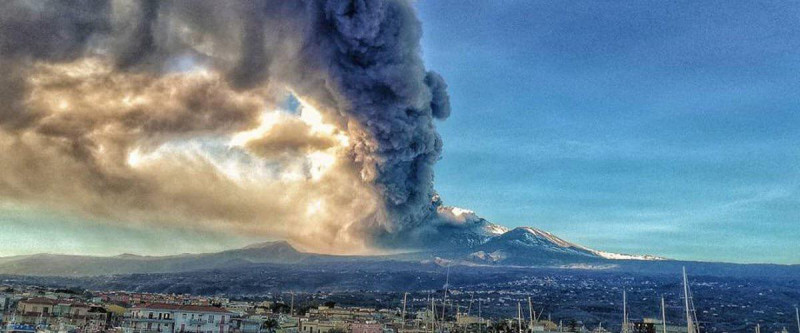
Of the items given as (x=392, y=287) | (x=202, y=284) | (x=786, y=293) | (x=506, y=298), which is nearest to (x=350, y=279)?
(x=392, y=287)

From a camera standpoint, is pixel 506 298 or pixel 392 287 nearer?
pixel 506 298

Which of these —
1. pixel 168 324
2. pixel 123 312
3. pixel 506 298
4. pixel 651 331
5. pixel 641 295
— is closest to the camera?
pixel 168 324

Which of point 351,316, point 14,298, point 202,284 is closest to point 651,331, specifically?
point 351,316

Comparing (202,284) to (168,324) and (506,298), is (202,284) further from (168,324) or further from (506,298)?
(168,324)

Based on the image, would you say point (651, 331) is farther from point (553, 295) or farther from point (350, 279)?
point (350, 279)

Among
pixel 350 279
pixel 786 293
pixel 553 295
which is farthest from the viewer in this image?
pixel 350 279

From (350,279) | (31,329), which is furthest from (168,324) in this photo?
(350,279)

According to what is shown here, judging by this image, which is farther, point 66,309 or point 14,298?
point 14,298

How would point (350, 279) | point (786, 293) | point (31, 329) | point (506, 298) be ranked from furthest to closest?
point (350, 279)
point (786, 293)
point (506, 298)
point (31, 329)

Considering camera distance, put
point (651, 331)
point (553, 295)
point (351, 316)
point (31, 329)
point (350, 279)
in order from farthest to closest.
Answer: point (350, 279)
point (553, 295)
point (351, 316)
point (651, 331)
point (31, 329)
